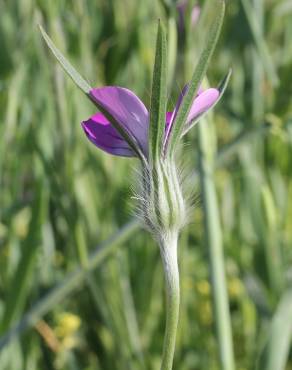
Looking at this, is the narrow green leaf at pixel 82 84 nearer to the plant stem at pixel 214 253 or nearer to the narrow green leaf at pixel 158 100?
the narrow green leaf at pixel 158 100

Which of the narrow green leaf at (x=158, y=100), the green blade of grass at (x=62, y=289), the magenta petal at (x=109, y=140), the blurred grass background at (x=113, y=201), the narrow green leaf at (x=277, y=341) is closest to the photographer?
the narrow green leaf at (x=158, y=100)

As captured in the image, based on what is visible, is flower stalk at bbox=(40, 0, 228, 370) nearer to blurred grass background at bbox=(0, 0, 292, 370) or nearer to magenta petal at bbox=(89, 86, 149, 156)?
magenta petal at bbox=(89, 86, 149, 156)

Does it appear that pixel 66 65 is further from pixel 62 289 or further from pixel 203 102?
pixel 62 289

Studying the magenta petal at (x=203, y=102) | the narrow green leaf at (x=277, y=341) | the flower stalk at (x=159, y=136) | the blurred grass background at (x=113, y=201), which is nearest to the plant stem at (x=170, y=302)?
the flower stalk at (x=159, y=136)

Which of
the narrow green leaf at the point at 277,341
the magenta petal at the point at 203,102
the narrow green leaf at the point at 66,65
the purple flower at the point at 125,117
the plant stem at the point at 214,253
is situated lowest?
the narrow green leaf at the point at 277,341

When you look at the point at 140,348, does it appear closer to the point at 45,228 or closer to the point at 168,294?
the point at 45,228

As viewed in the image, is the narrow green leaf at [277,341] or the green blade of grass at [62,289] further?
the green blade of grass at [62,289]

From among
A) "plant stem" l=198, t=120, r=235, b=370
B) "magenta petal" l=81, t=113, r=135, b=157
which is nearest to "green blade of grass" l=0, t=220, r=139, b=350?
"plant stem" l=198, t=120, r=235, b=370

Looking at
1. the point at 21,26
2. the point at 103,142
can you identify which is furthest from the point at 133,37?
the point at 103,142
